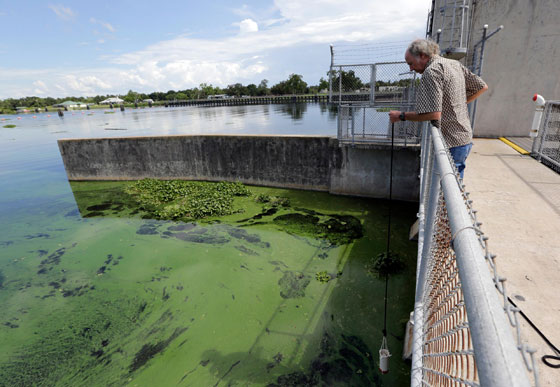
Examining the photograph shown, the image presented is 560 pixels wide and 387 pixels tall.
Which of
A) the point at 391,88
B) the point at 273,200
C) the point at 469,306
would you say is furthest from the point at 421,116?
the point at 391,88

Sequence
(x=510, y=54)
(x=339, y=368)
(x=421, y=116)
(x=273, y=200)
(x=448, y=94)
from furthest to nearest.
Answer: (x=273, y=200)
(x=510, y=54)
(x=339, y=368)
(x=448, y=94)
(x=421, y=116)

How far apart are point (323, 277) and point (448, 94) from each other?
3734mm

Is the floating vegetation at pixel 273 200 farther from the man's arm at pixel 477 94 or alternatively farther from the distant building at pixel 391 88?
the man's arm at pixel 477 94

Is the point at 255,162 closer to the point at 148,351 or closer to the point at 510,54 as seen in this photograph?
→ the point at 148,351

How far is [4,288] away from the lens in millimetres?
5848

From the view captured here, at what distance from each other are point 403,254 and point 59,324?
619 cm

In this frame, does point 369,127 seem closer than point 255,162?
Yes

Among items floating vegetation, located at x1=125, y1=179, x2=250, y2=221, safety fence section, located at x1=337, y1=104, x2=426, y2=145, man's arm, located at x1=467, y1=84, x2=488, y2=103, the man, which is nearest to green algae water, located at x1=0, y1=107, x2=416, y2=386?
floating vegetation, located at x1=125, y1=179, x2=250, y2=221

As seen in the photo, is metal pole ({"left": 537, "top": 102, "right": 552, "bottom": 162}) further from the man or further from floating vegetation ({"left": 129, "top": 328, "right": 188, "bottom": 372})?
floating vegetation ({"left": 129, "top": 328, "right": 188, "bottom": 372})

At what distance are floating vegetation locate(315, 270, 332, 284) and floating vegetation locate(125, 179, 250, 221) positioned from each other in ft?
12.9

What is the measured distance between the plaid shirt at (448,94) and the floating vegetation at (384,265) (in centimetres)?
317

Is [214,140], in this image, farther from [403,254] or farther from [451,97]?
[451,97]

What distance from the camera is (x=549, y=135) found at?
5266 millimetres

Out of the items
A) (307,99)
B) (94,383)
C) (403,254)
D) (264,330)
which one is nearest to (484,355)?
(264,330)
